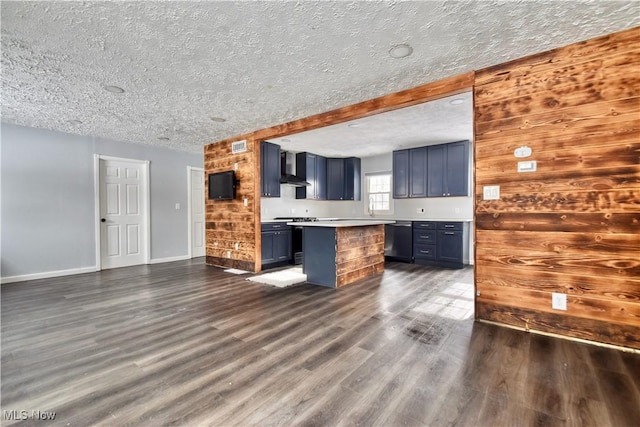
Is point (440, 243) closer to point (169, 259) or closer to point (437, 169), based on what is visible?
point (437, 169)

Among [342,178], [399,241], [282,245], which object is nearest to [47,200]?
[282,245]

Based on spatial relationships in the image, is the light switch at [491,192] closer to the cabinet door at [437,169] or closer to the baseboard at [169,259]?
the cabinet door at [437,169]

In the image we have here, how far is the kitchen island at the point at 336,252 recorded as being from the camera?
400 cm

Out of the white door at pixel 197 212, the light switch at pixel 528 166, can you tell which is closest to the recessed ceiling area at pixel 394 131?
the light switch at pixel 528 166

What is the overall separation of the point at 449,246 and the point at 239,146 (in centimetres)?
444

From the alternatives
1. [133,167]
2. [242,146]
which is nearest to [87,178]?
[133,167]

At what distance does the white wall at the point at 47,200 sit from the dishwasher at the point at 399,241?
5587 millimetres

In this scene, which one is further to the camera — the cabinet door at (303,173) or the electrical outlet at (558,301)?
the cabinet door at (303,173)

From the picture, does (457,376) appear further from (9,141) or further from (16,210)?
(9,141)

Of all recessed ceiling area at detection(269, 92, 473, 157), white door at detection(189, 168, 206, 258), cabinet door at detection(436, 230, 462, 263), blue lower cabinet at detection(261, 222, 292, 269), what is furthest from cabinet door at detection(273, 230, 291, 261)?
cabinet door at detection(436, 230, 462, 263)

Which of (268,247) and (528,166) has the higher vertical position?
(528,166)

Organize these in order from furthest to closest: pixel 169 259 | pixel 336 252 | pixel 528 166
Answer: pixel 169 259, pixel 336 252, pixel 528 166

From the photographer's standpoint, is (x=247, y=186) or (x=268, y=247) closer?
(x=247, y=186)

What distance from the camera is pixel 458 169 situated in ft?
18.2
